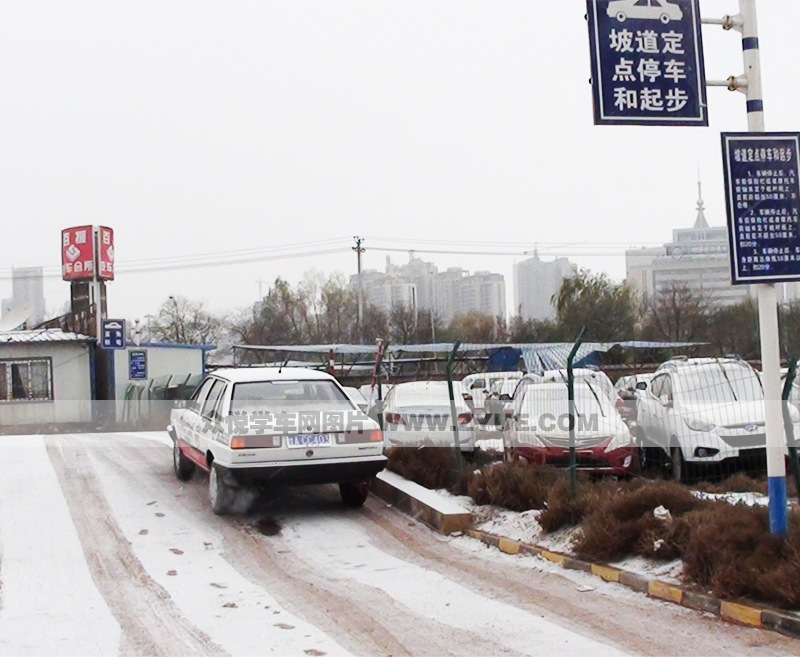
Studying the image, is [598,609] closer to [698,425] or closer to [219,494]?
[219,494]

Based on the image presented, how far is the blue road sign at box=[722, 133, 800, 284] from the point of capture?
21.6 feet

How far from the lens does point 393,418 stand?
13375mm

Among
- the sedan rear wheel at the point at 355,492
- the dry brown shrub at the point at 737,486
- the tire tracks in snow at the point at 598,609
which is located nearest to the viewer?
the tire tracks in snow at the point at 598,609

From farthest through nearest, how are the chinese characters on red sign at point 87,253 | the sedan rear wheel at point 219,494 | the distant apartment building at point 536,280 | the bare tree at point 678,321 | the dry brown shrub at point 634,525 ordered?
the distant apartment building at point 536,280
the bare tree at point 678,321
the chinese characters on red sign at point 87,253
the sedan rear wheel at point 219,494
the dry brown shrub at point 634,525

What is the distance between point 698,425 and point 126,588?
726 cm

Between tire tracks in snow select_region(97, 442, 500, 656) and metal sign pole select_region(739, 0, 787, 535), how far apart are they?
2.53 m

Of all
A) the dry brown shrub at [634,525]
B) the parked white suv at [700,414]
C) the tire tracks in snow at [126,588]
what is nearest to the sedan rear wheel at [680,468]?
the parked white suv at [700,414]

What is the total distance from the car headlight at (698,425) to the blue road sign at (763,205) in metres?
4.80

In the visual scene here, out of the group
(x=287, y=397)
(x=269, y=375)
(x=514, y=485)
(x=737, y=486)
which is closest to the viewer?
(x=514, y=485)

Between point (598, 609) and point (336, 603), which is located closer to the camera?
point (598, 609)

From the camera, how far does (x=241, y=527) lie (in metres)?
9.29

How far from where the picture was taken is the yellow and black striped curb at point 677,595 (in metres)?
5.71

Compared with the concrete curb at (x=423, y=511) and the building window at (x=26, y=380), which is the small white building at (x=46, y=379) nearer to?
the building window at (x=26, y=380)

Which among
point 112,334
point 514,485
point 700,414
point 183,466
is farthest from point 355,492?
point 112,334
